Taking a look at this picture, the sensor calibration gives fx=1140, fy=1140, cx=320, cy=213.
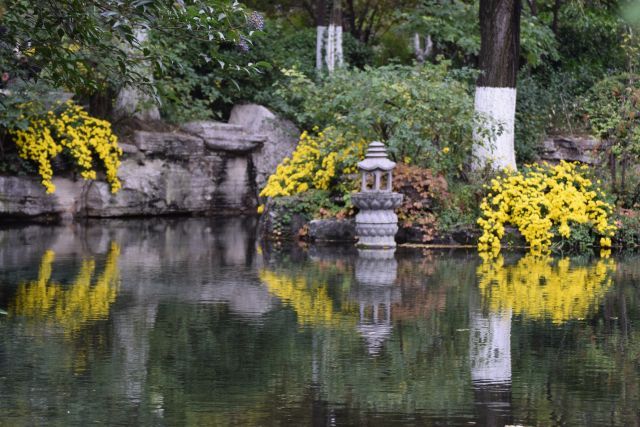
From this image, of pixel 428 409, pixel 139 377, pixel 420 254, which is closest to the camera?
pixel 428 409

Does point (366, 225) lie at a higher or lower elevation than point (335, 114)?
lower

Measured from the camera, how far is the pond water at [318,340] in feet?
22.5

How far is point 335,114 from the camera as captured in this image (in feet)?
58.3

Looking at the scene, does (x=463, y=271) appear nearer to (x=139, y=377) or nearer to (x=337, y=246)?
(x=337, y=246)

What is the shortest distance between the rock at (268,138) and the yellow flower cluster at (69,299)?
10371 millimetres

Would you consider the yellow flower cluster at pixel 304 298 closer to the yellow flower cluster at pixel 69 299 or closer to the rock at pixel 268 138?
the yellow flower cluster at pixel 69 299

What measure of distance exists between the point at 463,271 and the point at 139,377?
→ 22.1 feet

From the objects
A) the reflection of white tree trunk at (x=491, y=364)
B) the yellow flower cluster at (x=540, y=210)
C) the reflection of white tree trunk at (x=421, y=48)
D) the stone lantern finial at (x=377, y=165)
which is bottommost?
the reflection of white tree trunk at (x=491, y=364)

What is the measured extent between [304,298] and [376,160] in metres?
5.43

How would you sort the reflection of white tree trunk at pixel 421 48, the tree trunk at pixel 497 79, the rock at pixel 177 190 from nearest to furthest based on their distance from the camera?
the tree trunk at pixel 497 79 → the rock at pixel 177 190 → the reflection of white tree trunk at pixel 421 48

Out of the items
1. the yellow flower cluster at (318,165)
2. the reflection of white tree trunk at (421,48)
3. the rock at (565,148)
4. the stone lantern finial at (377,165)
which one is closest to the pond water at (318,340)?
the stone lantern finial at (377,165)

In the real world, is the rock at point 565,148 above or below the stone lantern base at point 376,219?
above

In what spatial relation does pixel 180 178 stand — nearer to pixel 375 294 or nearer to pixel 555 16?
pixel 555 16

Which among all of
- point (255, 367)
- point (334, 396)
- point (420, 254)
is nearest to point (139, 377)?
point (255, 367)
